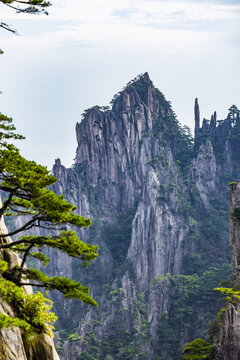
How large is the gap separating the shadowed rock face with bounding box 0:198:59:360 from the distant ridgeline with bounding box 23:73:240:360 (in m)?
51.3

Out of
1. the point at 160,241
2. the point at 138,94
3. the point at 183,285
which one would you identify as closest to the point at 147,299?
the point at 183,285

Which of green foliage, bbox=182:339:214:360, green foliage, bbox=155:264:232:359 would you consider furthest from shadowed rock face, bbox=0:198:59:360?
green foliage, bbox=155:264:232:359

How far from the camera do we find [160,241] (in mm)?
83500

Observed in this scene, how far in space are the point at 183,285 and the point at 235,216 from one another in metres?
33.4

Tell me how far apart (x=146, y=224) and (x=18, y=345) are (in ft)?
246

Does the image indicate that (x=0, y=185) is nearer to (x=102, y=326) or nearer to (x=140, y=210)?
(x=102, y=326)

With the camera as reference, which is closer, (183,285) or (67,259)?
(183,285)

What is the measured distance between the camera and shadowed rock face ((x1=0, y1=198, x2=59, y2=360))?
398 inches

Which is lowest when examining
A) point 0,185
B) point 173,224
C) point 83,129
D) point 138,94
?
point 0,185

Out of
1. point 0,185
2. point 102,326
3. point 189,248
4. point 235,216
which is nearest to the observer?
point 0,185

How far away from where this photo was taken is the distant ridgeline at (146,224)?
66688 mm

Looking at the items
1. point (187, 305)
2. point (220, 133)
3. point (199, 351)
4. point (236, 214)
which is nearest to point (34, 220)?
point (199, 351)

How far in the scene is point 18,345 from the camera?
34.7ft

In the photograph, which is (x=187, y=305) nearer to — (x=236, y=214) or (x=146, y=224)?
(x=146, y=224)
